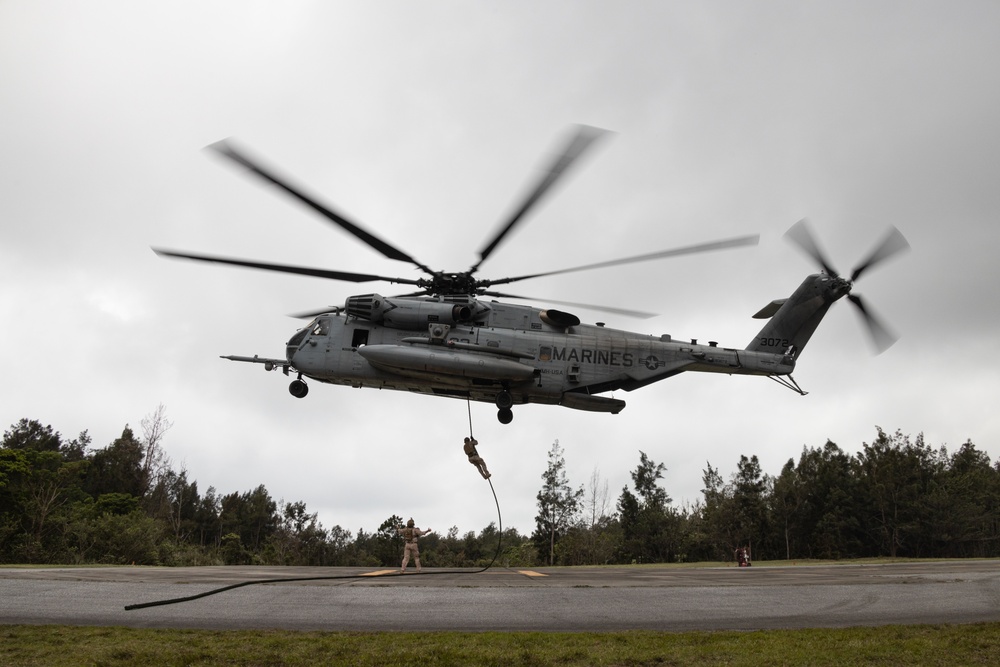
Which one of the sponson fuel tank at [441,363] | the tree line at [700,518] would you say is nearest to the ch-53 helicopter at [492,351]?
the sponson fuel tank at [441,363]

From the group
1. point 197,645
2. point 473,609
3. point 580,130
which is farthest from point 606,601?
point 580,130

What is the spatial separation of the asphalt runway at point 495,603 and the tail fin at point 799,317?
763cm

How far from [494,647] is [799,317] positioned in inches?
628

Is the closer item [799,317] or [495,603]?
[495,603]

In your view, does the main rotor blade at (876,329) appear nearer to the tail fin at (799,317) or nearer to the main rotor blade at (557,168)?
the tail fin at (799,317)

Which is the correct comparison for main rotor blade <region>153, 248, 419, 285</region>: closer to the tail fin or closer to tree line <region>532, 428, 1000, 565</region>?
the tail fin

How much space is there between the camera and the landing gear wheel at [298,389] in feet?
72.7

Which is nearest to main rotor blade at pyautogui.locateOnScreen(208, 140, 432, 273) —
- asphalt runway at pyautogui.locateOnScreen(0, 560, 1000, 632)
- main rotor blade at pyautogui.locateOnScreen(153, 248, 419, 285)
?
main rotor blade at pyautogui.locateOnScreen(153, 248, 419, 285)

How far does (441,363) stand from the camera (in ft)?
66.5

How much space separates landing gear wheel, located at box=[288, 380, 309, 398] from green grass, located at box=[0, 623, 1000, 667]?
10.6 meters

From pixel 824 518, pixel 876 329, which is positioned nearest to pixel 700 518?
pixel 824 518

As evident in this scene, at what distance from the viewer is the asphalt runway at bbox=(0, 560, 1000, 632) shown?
41.8 ft

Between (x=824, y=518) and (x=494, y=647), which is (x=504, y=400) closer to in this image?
(x=494, y=647)

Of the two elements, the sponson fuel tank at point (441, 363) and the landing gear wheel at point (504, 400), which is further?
the landing gear wheel at point (504, 400)
